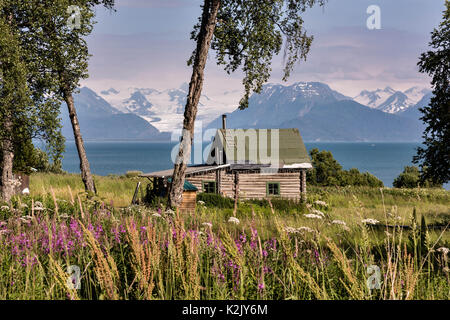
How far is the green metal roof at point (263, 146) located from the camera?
99.6 feet

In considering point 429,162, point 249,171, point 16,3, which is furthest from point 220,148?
point 16,3

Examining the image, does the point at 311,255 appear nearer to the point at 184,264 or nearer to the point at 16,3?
the point at 184,264

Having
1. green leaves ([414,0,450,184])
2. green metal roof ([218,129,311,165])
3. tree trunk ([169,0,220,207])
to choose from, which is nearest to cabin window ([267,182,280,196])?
green metal roof ([218,129,311,165])

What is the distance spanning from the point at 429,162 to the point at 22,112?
18.9 metres

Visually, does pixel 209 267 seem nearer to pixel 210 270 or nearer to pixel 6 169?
pixel 210 270

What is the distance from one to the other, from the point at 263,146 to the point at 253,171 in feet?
9.73

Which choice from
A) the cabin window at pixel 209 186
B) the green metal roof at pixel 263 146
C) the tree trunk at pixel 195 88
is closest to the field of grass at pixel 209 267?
the tree trunk at pixel 195 88

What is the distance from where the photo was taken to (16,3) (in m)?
15.6

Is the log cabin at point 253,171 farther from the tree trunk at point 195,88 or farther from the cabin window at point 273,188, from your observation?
the tree trunk at point 195,88

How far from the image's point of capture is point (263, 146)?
31.7 m

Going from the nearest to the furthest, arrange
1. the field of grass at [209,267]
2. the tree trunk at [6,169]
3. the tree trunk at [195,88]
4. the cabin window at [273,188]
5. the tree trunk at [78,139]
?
1. the field of grass at [209,267]
2. the tree trunk at [195,88]
3. the tree trunk at [78,139]
4. the tree trunk at [6,169]
5. the cabin window at [273,188]

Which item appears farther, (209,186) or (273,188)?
(273,188)

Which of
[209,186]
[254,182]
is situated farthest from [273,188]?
Result: [209,186]

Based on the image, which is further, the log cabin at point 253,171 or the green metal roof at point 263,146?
the green metal roof at point 263,146
